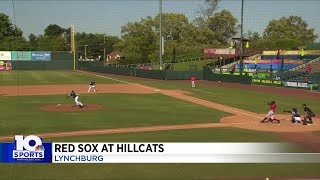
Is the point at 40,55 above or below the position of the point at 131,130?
above

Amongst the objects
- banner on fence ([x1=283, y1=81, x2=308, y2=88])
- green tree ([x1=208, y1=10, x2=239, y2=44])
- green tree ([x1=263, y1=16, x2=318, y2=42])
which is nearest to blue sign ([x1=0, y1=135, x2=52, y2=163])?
banner on fence ([x1=283, y1=81, x2=308, y2=88])

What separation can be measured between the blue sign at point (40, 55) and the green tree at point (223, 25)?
1398 inches

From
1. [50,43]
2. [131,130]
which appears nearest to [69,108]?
[131,130]

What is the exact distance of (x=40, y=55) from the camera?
77.6 metres

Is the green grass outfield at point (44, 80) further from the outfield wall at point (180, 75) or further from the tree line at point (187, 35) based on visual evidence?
the tree line at point (187, 35)

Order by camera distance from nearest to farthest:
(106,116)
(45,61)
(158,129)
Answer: (158,129), (106,116), (45,61)

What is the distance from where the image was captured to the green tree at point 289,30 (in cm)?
8956

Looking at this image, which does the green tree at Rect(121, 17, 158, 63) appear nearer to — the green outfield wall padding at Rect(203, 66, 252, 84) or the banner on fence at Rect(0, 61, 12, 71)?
the banner on fence at Rect(0, 61, 12, 71)

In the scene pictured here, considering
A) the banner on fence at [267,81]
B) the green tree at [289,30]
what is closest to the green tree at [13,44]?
the banner on fence at [267,81]

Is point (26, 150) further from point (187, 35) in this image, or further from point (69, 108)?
point (187, 35)

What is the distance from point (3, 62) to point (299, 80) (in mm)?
59192

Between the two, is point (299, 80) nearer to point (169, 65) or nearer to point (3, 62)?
point (169, 65)

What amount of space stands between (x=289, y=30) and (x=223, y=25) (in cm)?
1614
